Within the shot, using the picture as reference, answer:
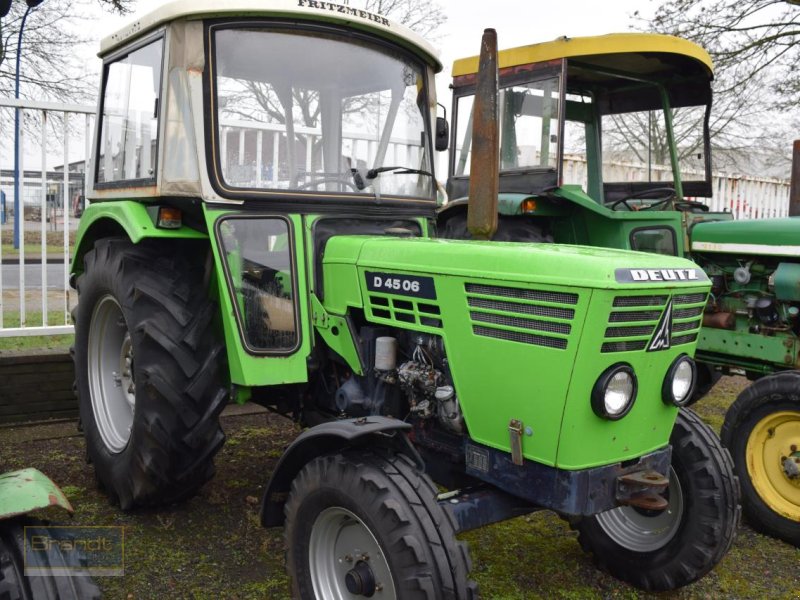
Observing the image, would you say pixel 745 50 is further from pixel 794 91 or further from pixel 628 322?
pixel 628 322

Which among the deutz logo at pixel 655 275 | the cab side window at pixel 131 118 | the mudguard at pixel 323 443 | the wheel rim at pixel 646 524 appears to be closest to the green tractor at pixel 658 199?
the wheel rim at pixel 646 524

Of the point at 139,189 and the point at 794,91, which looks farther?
the point at 794,91

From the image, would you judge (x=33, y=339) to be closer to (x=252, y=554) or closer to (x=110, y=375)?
(x=110, y=375)

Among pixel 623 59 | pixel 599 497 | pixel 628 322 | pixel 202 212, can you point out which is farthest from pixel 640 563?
pixel 623 59

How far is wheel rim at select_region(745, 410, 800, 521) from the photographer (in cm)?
392

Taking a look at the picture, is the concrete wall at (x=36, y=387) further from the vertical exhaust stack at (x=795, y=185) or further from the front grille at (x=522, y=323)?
the vertical exhaust stack at (x=795, y=185)

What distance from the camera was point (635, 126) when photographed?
627 cm

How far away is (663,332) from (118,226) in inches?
109

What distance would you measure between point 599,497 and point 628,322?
0.61 meters

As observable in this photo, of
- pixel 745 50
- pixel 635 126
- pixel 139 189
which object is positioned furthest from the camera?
pixel 745 50

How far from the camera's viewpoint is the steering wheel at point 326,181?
3430 mm

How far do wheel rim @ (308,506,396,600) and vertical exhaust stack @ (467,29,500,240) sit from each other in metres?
1.16

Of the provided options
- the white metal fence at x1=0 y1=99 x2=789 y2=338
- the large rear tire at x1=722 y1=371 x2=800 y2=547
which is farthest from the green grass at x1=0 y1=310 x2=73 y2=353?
the large rear tire at x1=722 y1=371 x2=800 y2=547

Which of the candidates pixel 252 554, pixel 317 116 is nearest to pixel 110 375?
pixel 252 554
